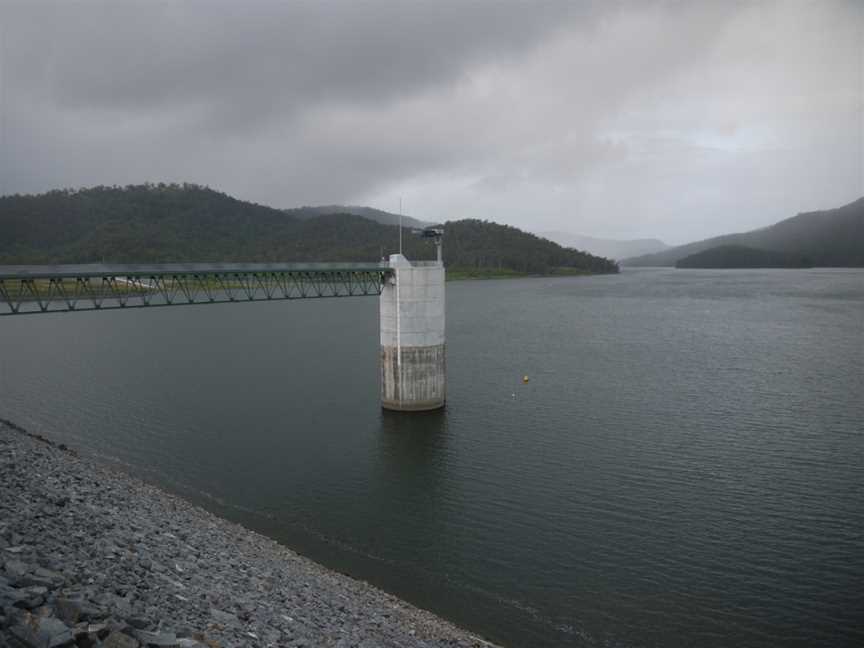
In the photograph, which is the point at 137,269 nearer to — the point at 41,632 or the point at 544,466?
the point at 544,466

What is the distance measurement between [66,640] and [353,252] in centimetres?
17741

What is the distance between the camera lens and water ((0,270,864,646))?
59.2 feet

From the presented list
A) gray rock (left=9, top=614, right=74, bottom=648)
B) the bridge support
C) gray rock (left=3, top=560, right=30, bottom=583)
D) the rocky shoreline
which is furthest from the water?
gray rock (left=9, top=614, right=74, bottom=648)

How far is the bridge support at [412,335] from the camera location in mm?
36500

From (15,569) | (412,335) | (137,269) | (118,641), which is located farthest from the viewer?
(412,335)

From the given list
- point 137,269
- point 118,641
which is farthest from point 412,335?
point 118,641

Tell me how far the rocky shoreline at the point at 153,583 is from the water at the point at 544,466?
2.68 meters

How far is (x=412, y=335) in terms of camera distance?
120ft

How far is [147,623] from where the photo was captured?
Result: 417 inches

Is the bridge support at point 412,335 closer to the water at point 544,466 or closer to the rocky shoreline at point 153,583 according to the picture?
the water at point 544,466

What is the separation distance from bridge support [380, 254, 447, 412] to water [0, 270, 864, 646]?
1546 millimetres

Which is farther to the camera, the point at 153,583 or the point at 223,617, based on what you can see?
the point at 153,583

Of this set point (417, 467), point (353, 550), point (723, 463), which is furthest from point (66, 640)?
point (723, 463)

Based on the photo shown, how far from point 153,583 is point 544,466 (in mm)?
18707
